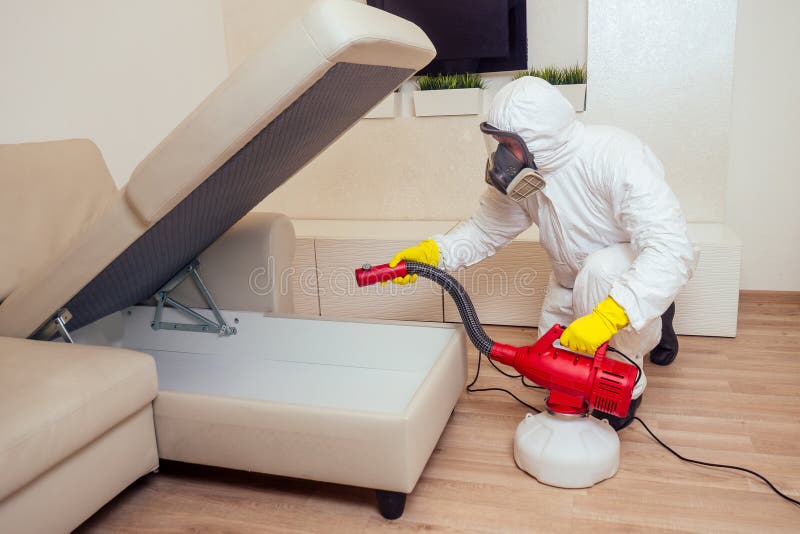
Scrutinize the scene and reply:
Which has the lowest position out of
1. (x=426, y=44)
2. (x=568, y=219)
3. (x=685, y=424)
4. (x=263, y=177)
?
(x=685, y=424)

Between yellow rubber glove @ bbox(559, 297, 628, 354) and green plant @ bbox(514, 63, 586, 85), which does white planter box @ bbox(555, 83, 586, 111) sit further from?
yellow rubber glove @ bbox(559, 297, 628, 354)

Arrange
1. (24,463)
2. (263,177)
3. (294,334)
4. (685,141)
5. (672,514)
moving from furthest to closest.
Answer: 1. (685,141)
2. (294,334)
3. (263,177)
4. (672,514)
5. (24,463)

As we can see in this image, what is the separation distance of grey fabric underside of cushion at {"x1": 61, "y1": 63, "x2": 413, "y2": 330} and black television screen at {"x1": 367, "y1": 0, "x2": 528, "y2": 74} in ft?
4.90

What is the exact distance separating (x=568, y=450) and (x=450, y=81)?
6.17ft

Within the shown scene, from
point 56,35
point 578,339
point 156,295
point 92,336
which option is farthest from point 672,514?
point 56,35

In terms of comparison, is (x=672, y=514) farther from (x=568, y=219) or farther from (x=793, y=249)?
(x=793, y=249)

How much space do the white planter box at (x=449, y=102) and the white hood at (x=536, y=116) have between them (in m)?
1.29

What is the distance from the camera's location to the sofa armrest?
199cm

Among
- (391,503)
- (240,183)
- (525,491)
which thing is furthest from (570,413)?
(240,183)

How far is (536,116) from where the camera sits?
1625mm

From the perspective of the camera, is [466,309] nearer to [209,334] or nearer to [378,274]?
[378,274]

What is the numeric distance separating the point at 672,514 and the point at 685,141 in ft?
5.75

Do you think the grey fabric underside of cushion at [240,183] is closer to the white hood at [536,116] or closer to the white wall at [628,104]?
the white hood at [536,116]

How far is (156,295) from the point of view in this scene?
6.62 ft
